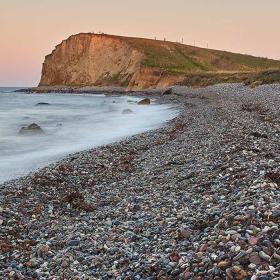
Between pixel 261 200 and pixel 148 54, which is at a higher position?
pixel 148 54

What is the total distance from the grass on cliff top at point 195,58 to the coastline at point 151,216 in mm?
105947

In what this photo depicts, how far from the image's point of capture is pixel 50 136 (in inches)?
961

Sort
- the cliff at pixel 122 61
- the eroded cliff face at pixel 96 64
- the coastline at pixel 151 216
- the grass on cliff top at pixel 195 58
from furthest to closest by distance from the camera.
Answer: the grass on cliff top at pixel 195 58 < the cliff at pixel 122 61 < the eroded cliff face at pixel 96 64 < the coastline at pixel 151 216

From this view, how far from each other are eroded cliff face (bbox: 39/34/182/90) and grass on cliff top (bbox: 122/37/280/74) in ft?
15.6

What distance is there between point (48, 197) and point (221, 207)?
14.7 ft

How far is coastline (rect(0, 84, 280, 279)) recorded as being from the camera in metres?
5.59

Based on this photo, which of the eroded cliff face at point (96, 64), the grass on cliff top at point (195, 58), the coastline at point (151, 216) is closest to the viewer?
the coastline at point (151, 216)

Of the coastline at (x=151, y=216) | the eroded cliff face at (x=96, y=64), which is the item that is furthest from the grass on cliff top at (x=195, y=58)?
the coastline at (x=151, y=216)

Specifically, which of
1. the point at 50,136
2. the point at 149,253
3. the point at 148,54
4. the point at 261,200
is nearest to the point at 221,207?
the point at 261,200

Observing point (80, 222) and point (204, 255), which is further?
point (80, 222)

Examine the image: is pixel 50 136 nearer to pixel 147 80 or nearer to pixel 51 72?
pixel 147 80

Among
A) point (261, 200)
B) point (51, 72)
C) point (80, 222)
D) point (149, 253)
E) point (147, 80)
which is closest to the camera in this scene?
point (149, 253)

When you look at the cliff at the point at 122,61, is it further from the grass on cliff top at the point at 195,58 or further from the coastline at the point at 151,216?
the coastline at the point at 151,216

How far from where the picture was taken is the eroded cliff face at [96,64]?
372 feet
